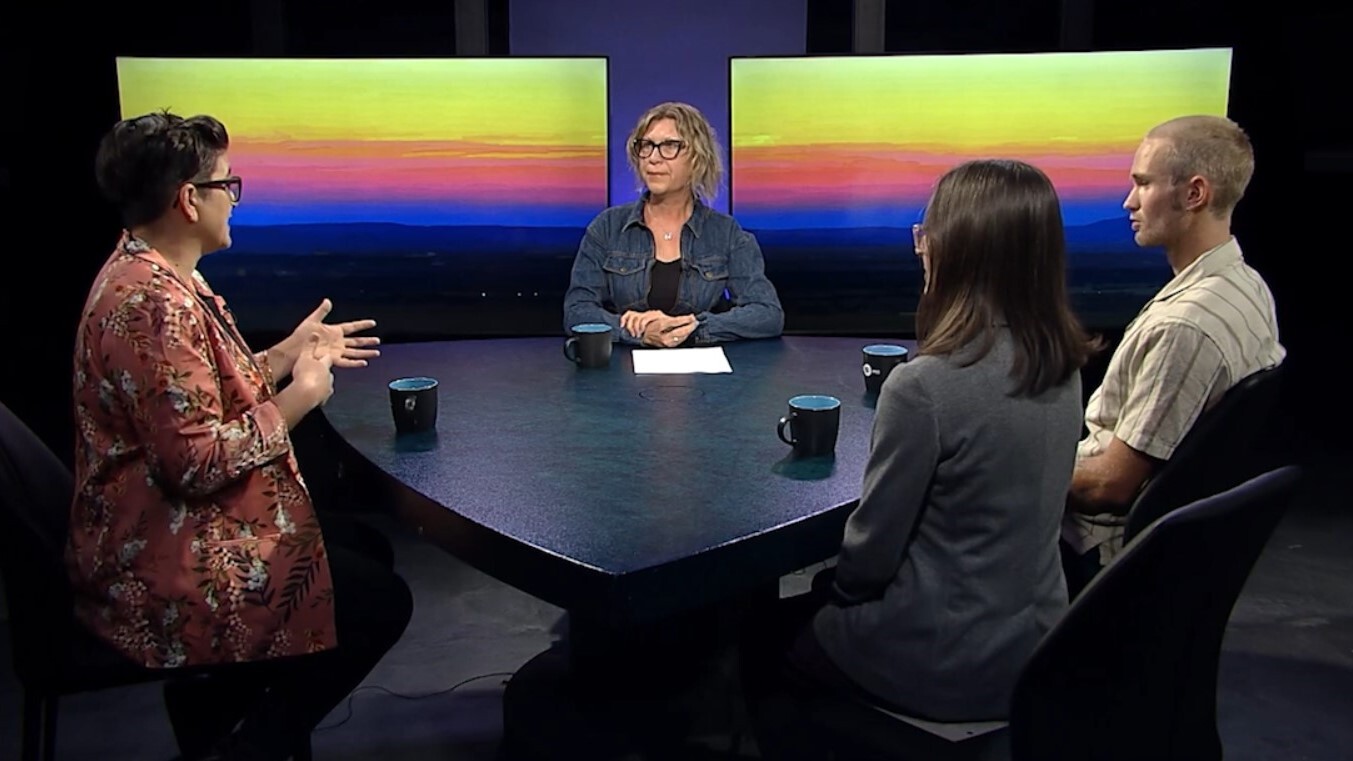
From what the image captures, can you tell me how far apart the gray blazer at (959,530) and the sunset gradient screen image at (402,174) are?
259 cm

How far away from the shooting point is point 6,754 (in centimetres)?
247

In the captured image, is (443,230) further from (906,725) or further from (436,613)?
(906,725)

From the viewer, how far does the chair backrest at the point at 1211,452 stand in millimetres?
1852

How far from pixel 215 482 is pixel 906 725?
3.35 ft

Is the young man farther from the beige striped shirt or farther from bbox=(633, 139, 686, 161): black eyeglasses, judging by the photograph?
bbox=(633, 139, 686, 161): black eyeglasses

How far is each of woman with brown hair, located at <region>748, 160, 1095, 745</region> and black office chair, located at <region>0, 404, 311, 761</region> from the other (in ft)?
3.44

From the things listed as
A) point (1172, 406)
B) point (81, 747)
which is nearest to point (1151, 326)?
point (1172, 406)

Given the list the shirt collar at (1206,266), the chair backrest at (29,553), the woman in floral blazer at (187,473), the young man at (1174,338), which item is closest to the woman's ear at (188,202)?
the woman in floral blazer at (187,473)

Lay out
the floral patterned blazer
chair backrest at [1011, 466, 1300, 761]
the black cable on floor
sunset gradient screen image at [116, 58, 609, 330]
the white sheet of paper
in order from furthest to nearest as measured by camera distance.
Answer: sunset gradient screen image at [116, 58, 609, 330] → the black cable on floor → the white sheet of paper → the floral patterned blazer → chair backrest at [1011, 466, 1300, 761]

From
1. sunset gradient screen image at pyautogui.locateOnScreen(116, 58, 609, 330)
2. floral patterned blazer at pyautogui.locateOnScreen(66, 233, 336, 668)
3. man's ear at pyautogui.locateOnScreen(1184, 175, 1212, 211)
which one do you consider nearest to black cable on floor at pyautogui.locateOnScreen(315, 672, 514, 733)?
floral patterned blazer at pyautogui.locateOnScreen(66, 233, 336, 668)

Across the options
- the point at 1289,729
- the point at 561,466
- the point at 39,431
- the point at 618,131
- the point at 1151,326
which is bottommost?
the point at 1289,729

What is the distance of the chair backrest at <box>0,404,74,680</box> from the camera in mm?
1756

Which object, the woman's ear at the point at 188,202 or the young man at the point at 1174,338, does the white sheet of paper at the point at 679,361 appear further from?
the woman's ear at the point at 188,202

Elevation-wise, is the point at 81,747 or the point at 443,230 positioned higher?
the point at 443,230
